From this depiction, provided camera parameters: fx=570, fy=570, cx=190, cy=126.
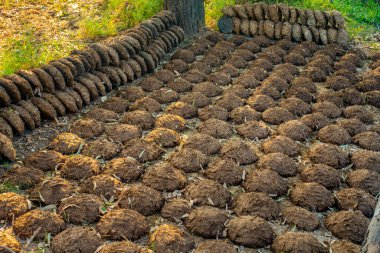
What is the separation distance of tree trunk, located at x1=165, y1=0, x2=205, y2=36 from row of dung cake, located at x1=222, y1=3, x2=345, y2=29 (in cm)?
43

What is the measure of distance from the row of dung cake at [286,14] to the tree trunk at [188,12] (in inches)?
16.8

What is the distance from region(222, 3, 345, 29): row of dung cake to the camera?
26.7 ft

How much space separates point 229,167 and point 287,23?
4038 millimetres

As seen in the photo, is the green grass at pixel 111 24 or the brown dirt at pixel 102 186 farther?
the green grass at pixel 111 24

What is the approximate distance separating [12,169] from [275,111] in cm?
272

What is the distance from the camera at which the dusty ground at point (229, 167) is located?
13.5ft

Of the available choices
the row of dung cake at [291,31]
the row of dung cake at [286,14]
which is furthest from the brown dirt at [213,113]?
the row of dung cake at [286,14]

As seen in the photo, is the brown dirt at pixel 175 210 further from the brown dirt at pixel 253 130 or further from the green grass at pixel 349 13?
the green grass at pixel 349 13

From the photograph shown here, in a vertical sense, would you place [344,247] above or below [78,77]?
below

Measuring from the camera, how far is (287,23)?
27.2 feet

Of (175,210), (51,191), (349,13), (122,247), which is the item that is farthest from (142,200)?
(349,13)

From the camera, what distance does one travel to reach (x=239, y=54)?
7.63 meters

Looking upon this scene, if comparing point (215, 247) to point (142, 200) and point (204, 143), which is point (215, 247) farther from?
point (204, 143)

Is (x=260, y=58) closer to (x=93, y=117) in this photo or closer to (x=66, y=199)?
(x=93, y=117)
